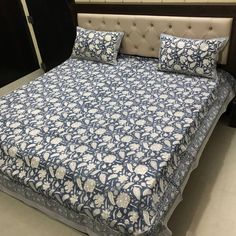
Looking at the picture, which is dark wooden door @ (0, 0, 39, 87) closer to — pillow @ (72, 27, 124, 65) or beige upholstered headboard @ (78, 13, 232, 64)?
beige upholstered headboard @ (78, 13, 232, 64)

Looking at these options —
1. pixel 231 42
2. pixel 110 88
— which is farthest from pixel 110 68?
pixel 231 42

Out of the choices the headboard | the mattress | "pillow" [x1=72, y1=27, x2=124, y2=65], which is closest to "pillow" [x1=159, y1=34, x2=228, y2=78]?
the mattress

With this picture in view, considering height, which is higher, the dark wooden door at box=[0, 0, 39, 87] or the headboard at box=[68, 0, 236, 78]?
the headboard at box=[68, 0, 236, 78]

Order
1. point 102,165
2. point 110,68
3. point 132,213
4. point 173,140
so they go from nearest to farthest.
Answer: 1. point 132,213
2. point 102,165
3. point 173,140
4. point 110,68

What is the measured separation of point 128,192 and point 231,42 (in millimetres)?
1602

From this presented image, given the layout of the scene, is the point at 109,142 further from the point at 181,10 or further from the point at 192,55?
the point at 181,10

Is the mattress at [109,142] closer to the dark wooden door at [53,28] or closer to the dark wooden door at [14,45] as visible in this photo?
the dark wooden door at [53,28]

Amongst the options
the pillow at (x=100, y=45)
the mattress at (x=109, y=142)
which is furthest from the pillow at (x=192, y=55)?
the pillow at (x=100, y=45)

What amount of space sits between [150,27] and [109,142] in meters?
1.39

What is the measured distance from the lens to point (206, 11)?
6.77 ft

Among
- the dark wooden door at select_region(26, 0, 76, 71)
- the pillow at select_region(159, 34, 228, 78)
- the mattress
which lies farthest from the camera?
the dark wooden door at select_region(26, 0, 76, 71)

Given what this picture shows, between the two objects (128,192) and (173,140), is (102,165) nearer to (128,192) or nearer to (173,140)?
(128,192)

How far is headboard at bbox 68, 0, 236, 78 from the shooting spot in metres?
2.00

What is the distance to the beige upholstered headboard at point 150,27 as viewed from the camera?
2080 mm
